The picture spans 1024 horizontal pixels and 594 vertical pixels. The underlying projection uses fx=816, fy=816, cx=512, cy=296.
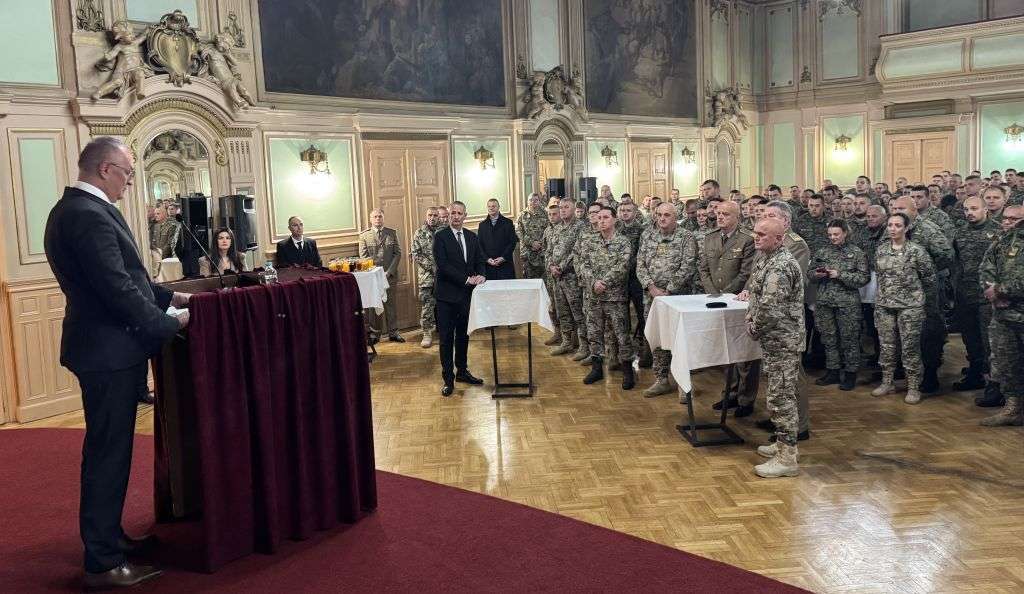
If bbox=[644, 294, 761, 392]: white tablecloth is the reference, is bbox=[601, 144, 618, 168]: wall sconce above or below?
above

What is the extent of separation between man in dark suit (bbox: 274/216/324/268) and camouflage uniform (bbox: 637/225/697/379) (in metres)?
3.82

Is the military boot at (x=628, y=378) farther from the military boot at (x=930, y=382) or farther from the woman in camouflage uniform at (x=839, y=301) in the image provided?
the military boot at (x=930, y=382)

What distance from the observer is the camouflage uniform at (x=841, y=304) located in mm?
7180

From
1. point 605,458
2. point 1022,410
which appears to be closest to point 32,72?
point 605,458

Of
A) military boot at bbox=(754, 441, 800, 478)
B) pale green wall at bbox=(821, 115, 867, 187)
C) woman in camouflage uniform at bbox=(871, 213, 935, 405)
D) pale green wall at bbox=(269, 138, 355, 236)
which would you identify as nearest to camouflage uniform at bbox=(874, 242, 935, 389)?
woman in camouflage uniform at bbox=(871, 213, 935, 405)

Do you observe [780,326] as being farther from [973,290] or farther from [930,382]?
[973,290]

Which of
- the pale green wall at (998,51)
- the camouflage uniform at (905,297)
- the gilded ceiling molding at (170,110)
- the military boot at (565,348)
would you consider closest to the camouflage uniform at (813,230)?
the camouflage uniform at (905,297)

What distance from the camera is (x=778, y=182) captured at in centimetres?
1905

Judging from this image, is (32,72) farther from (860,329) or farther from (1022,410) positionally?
(1022,410)

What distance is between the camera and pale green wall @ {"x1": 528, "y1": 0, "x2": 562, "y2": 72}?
524 inches

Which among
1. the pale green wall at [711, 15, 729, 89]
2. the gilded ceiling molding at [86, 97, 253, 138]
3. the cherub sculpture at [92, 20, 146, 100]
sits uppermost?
the pale green wall at [711, 15, 729, 89]

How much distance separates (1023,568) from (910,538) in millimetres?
530

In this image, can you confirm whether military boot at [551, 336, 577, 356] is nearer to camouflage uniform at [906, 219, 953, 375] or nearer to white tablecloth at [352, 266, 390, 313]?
white tablecloth at [352, 266, 390, 313]

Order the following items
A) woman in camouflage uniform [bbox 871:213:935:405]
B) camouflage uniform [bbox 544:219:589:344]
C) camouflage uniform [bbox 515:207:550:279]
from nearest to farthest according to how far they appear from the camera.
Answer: woman in camouflage uniform [bbox 871:213:935:405] → camouflage uniform [bbox 544:219:589:344] → camouflage uniform [bbox 515:207:550:279]
